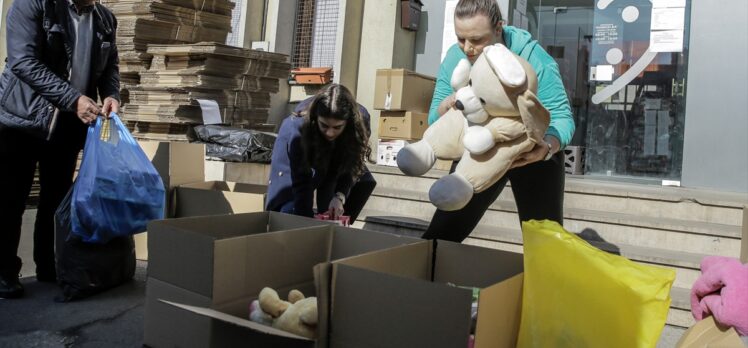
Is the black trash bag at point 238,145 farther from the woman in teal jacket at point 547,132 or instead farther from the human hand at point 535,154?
the human hand at point 535,154

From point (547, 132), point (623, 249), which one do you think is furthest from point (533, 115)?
point (623, 249)

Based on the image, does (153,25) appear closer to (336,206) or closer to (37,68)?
(37,68)

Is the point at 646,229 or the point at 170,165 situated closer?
the point at 170,165

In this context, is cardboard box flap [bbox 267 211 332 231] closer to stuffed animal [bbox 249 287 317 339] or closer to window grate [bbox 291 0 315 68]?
stuffed animal [bbox 249 287 317 339]

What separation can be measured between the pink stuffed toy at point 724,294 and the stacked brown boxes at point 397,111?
13.2 ft

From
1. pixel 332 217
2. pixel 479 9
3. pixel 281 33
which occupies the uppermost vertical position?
pixel 281 33

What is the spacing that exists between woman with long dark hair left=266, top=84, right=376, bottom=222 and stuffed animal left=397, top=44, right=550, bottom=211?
116 cm

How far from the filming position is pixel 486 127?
1.49 m

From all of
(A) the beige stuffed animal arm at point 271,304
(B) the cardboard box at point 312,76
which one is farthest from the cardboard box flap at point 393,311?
(B) the cardboard box at point 312,76

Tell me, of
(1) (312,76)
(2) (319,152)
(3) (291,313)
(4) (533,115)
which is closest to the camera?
(4) (533,115)

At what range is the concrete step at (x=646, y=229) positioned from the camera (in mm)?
3281

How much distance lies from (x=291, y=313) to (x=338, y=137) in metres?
1.35

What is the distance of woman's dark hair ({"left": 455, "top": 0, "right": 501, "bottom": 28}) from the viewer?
1.71 m

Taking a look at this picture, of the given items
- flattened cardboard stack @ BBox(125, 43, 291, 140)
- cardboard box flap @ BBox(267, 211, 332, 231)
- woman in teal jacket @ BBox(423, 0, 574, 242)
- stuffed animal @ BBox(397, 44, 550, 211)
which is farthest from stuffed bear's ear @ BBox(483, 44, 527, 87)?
flattened cardboard stack @ BBox(125, 43, 291, 140)
